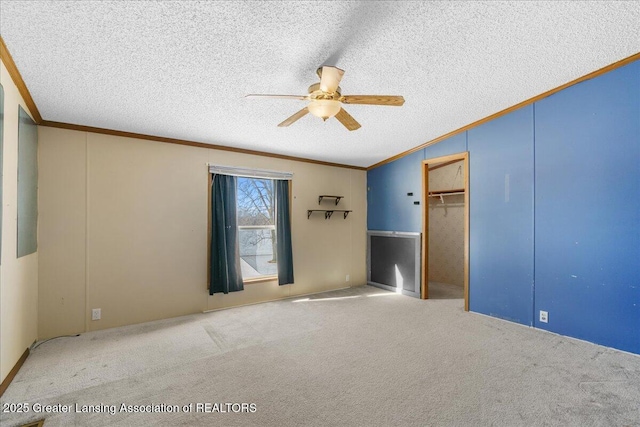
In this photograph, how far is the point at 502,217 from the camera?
3.58m

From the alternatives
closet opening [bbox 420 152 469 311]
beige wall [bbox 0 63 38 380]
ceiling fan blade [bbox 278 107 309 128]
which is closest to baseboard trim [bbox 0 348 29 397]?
beige wall [bbox 0 63 38 380]

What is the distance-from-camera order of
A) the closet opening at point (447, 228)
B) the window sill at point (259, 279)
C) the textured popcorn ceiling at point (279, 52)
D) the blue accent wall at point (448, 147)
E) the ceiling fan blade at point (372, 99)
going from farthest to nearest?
the closet opening at point (447, 228), the window sill at point (259, 279), the blue accent wall at point (448, 147), the ceiling fan blade at point (372, 99), the textured popcorn ceiling at point (279, 52)

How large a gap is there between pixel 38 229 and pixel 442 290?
5647mm

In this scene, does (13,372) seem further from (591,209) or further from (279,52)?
(591,209)

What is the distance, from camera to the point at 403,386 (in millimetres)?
2119

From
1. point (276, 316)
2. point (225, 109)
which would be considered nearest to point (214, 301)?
point (276, 316)

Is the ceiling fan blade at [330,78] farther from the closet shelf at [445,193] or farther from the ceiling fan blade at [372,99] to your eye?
the closet shelf at [445,193]

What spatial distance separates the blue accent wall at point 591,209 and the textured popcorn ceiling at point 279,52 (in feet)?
1.24

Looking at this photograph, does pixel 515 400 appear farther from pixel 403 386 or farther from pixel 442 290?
pixel 442 290

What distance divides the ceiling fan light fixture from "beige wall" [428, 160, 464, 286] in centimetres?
403

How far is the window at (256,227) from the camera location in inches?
169

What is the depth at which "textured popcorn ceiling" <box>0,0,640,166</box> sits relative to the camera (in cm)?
172

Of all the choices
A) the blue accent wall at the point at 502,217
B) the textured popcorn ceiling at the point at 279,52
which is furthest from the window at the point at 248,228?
the blue accent wall at the point at 502,217

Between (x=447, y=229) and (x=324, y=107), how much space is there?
14.4 feet
